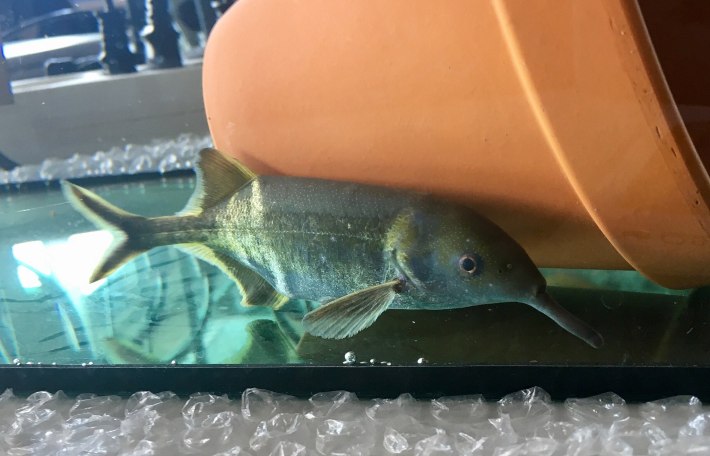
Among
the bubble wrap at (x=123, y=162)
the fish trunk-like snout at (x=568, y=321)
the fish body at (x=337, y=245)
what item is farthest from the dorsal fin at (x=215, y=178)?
the bubble wrap at (x=123, y=162)

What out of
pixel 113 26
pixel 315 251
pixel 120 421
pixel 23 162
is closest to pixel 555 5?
pixel 315 251

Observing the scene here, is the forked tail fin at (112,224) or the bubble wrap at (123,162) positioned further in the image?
the bubble wrap at (123,162)

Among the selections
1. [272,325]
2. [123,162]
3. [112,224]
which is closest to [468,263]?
[272,325]

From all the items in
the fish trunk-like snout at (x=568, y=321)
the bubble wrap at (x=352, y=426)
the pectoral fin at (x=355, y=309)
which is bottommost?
the bubble wrap at (x=352, y=426)

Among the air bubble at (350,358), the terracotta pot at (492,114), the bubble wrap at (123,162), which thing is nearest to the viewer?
the terracotta pot at (492,114)

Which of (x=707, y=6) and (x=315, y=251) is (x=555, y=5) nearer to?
(x=707, y=6)

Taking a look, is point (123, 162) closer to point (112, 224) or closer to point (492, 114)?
point (112, 224)

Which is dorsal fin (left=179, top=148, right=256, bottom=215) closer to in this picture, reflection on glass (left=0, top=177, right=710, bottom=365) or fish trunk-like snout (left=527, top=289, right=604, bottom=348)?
reflection on glass (left=0, top=177, right=710, bottom=365)

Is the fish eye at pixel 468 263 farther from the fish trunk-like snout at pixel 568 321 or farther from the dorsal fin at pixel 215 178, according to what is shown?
the dorsal fin at pixel 215 178

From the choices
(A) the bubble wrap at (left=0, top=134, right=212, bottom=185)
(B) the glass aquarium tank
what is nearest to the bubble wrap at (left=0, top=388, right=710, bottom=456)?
(B) the glass aquarium tank
